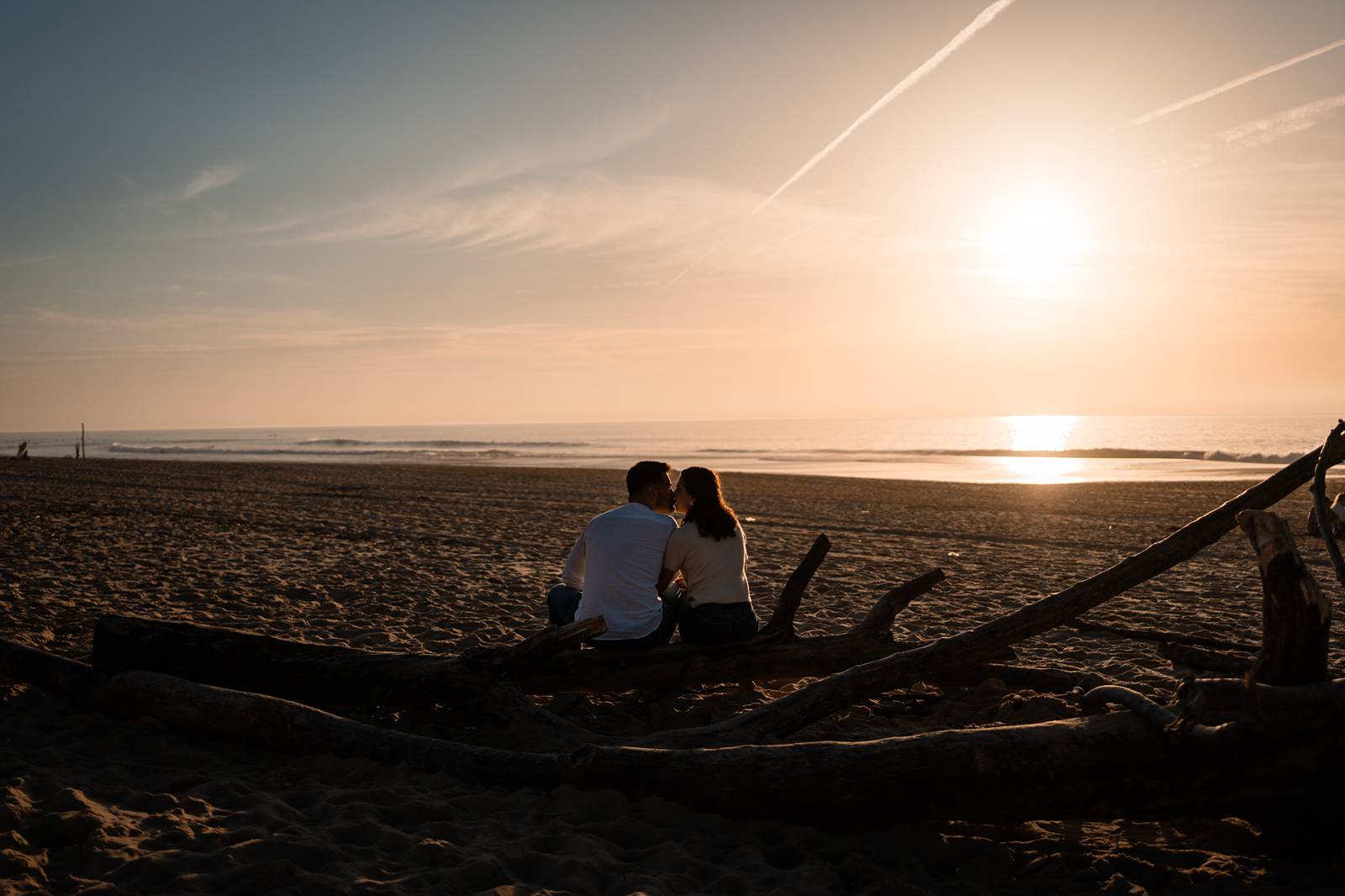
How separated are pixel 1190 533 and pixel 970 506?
17.5 meters

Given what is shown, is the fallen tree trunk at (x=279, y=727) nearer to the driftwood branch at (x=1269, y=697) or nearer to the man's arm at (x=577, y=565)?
the man's arm at (x=577, y=565)

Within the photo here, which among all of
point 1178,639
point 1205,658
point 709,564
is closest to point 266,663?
point 709,564

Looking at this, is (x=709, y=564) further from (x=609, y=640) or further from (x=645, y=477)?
(x=609, y=640)

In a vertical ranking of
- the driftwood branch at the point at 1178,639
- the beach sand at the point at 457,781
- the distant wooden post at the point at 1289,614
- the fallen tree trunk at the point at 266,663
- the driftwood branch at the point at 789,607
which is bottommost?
the beach sand at the point at 457,781

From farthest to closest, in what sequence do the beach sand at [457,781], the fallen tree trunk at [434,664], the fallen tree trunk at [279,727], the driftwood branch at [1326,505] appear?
the fallen tree trunk at [434,664], the fallen tree trunk at [279,727], the driftwood branch at [1326,505], the beach sand at [457,781]

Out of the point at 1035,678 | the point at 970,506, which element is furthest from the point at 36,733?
the point at 970,506

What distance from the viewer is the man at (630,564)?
18.6 ft

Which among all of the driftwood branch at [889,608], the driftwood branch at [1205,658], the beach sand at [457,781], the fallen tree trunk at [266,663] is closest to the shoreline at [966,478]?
the beach sand at [457,781]

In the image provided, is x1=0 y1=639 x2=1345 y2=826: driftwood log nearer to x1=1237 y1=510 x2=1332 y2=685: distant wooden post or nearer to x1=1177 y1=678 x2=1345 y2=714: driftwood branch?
x1=1177 y1=678 x2=1345 y2=714: driftwood branch

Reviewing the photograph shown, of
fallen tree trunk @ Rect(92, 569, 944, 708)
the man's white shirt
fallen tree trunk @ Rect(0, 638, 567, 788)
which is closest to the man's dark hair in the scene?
the man's white shirt

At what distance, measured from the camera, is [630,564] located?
5703mm

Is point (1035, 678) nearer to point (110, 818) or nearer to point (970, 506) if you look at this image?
point (110, 818)

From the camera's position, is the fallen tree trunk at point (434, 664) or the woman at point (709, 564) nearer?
the fallen tree trunk at point (434, 664)

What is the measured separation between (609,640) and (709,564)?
0.85 m
